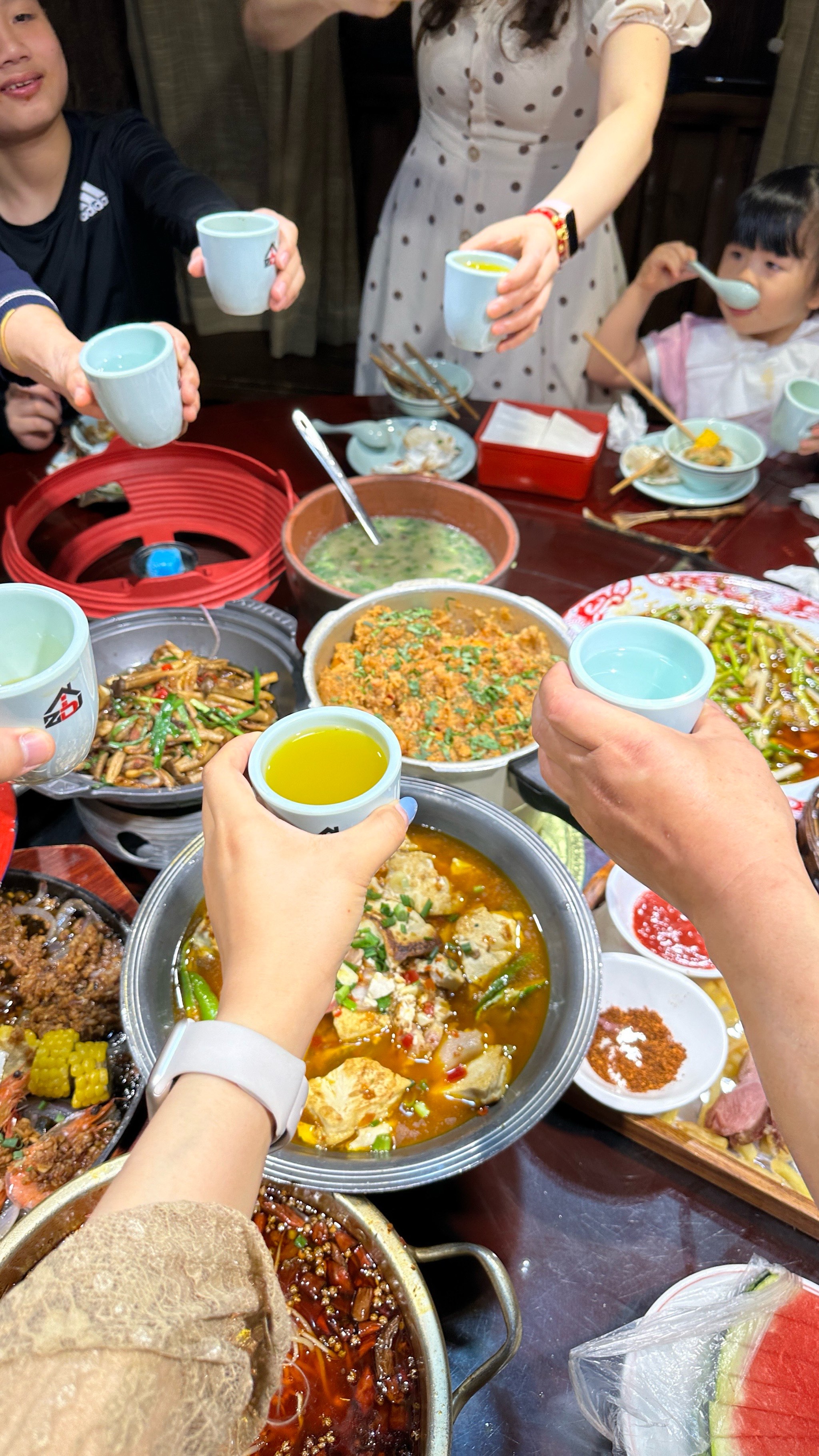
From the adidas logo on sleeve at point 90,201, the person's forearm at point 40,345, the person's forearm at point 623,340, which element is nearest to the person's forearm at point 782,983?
the person's forearm at point 40,345

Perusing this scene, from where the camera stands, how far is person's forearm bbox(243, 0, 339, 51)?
11.4 feet

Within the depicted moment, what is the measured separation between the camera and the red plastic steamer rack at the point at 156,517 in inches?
109

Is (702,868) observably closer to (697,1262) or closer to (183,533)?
(697,1262)

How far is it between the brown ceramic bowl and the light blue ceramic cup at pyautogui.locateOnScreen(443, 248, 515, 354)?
539 millimetres

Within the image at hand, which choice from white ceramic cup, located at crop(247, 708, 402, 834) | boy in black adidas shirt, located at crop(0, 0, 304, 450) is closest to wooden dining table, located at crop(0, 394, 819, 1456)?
white ceramic cup, located at crop(247, 708, 402, 834)

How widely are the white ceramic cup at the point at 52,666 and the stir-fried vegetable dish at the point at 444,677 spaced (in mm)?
808

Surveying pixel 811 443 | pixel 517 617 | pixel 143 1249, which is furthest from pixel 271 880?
pixel 811 443

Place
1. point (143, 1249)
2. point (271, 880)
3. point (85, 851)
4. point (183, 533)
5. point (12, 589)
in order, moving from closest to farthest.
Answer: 1. point (143, 1249)
2. point (271, 880)
3. point (12, 589)
4. point (85, 851)
5. point (183, 533)

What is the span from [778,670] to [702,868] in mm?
1782

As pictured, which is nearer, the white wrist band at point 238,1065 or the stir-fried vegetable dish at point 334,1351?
the white wrist band at point 238,1065

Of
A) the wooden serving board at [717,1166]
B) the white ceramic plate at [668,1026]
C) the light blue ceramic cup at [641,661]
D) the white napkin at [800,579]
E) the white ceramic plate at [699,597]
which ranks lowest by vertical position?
the wooden serving board at [717,1166]

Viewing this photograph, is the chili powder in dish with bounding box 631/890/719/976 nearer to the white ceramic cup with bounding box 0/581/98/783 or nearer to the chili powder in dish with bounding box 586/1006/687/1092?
the chili powder in dish with bounding box 586/1006/687/1092

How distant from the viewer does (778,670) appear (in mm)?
2680

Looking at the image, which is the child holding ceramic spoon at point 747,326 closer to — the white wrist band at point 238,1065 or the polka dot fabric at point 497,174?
the polka dot fabric at point 497,174
